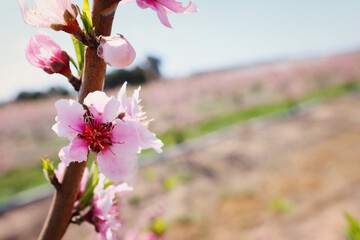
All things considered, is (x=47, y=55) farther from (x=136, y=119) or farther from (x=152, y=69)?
(x=152, y=69)

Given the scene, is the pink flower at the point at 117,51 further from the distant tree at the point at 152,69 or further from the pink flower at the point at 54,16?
the distant tree at the point at 152,69

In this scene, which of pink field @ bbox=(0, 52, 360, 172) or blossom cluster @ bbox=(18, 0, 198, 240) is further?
pink field @ bbox=(0, 52, 360, 172)

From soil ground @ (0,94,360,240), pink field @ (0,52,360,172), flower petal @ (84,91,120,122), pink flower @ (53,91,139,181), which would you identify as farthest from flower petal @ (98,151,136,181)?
pink field @ (0,52,360,172)

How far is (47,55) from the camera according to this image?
2.71ft

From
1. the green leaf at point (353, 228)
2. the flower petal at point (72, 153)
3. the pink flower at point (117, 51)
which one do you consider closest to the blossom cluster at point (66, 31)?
the pink flower at point (117, 51)

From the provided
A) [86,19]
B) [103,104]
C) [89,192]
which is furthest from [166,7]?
[89,192]

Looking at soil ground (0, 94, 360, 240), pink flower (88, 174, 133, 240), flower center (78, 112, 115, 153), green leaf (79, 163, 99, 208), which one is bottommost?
soil ground (0, 94, 360, 240)

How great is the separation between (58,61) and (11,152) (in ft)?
36.2

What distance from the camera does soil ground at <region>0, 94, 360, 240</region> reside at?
4312 mm

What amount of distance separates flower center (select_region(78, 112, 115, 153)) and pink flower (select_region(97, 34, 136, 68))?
0.20 metres

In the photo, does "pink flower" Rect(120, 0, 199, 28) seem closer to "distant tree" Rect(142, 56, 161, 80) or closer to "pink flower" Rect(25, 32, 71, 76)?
"pink flower" Rect(25, 32, 71, 76)

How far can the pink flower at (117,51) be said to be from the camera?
65cm

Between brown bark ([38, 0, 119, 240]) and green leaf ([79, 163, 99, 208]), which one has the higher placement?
brown bark ([38, 0, 119, 240])

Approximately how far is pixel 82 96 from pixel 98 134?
0.12m
